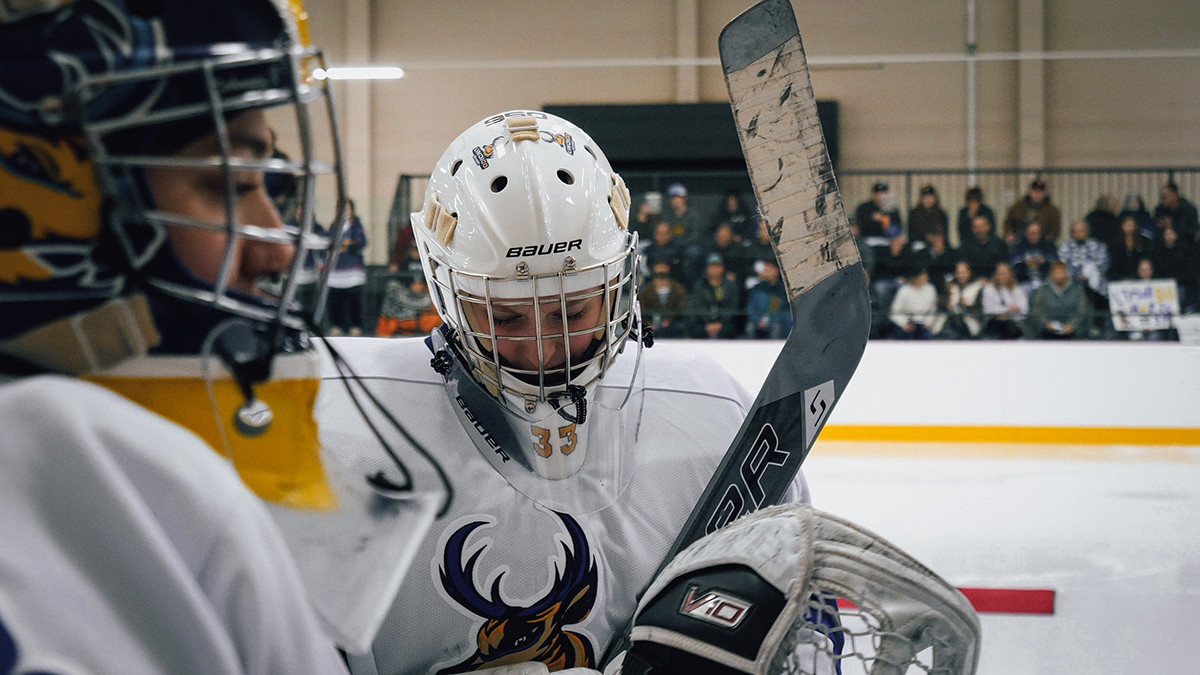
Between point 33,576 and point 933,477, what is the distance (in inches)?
145

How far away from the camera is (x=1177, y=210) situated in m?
6.87

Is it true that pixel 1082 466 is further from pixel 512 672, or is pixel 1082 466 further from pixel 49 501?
pixel 49 501

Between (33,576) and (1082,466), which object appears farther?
(1082,466)

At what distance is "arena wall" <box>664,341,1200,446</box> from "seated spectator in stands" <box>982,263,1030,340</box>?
1.80 metres

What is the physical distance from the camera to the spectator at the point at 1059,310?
5789 mm

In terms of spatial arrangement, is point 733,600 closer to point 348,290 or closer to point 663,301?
point 663,301

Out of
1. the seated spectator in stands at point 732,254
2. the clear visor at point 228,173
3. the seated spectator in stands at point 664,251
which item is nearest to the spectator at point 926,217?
the seated spectator in stands at point 732,254

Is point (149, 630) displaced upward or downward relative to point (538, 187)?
downward

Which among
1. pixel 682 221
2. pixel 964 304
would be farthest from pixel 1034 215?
pixel 682 221

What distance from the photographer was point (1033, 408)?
13.4 feet

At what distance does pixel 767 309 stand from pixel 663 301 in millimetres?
649

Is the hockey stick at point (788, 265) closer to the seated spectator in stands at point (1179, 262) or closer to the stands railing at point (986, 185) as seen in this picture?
the seated spectator in stands at point (1179, 262)

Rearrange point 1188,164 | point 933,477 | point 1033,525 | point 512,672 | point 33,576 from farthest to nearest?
point 1188,164
point 933,477
point 1033,525
point 512,672
point 33,576

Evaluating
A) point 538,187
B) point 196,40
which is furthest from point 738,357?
point 196,40
